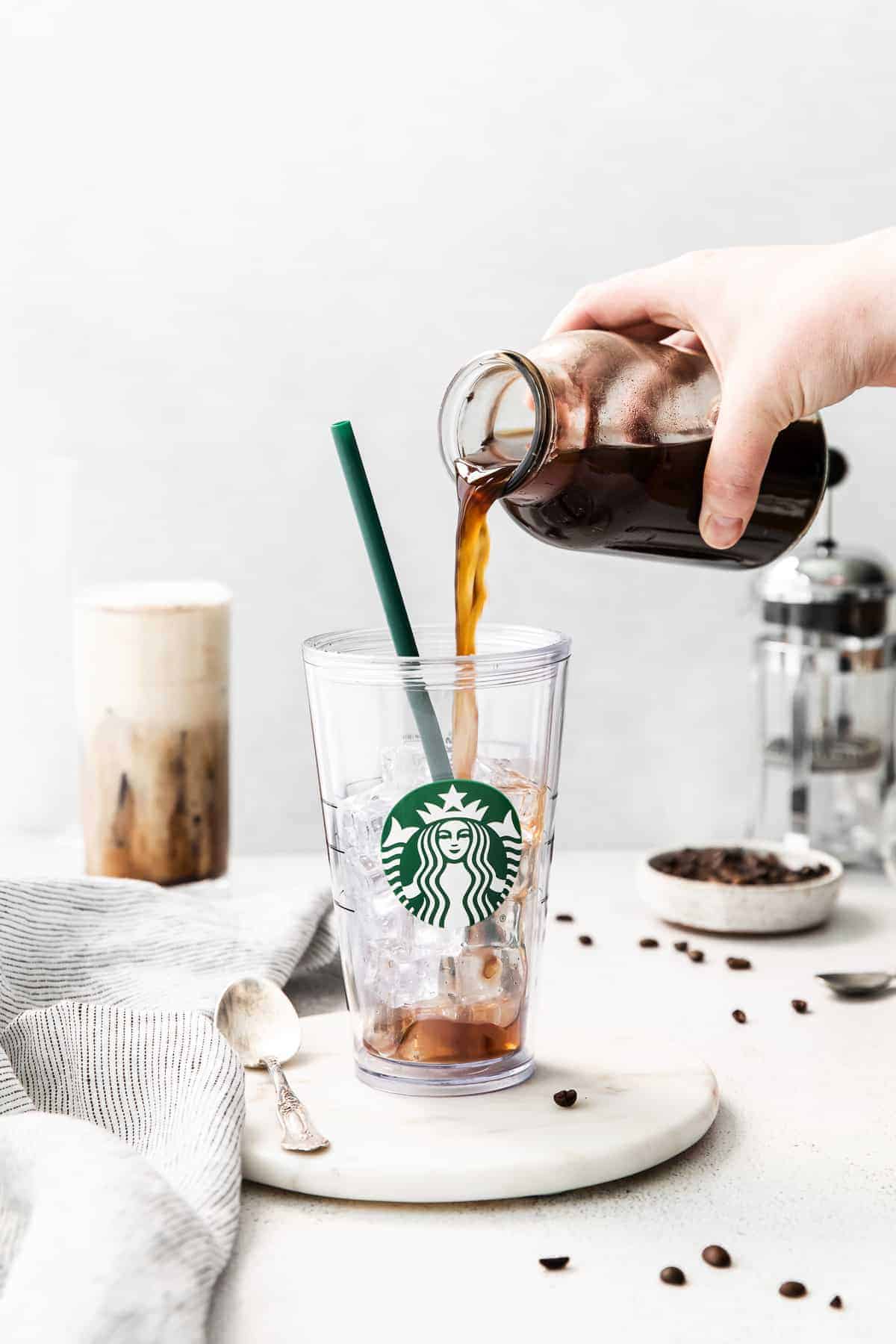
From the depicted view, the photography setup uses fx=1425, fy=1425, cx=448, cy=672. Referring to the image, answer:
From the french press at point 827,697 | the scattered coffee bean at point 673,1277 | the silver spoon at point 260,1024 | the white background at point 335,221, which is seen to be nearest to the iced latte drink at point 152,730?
the white background at point 335,221

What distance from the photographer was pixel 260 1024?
970 millimetres

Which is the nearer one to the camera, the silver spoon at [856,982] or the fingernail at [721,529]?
the fingernail at [721,529]

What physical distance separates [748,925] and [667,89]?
933 millimetres

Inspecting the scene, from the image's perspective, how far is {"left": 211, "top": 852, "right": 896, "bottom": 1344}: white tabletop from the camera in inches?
26.5

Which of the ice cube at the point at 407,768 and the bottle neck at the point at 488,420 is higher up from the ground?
the bottle neck at the point at 488,420

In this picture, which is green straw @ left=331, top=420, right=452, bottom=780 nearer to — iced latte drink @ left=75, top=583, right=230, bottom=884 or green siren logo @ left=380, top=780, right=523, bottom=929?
green siren logo @ left=380, top=780, right=523, bottom=929

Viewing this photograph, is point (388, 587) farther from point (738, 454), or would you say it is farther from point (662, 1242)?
point (662, 1242)

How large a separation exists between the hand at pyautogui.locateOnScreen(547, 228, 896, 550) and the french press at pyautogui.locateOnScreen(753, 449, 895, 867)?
20.6 inches

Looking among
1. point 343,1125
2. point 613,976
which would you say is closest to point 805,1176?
point 343,1125

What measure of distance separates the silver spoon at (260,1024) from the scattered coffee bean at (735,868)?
467 millimetres

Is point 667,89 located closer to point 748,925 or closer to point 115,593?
point 115,593

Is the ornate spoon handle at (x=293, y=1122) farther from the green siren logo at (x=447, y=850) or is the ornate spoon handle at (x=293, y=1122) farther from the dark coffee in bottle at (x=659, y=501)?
the dark coffee in bottle at (x=659, y=501)

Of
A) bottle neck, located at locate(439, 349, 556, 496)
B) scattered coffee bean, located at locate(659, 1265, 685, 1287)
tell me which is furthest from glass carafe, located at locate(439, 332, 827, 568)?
scattered coffee bean, located at locate(659, 1265, 685, 1287)

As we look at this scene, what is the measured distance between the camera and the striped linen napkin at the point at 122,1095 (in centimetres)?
61
